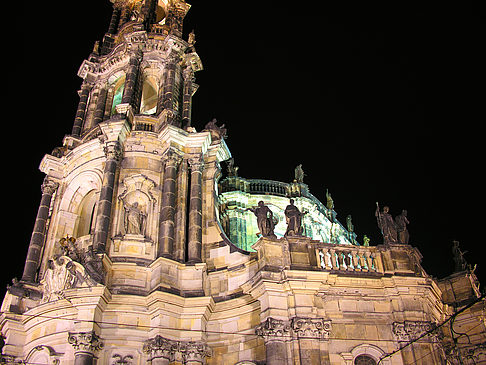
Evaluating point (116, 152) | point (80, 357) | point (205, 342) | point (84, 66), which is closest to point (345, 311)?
point (205, 342)

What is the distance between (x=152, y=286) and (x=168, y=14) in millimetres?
18422

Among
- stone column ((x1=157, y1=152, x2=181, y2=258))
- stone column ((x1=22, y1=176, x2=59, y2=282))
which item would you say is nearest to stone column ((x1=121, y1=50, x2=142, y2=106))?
stone column ((x1=157, y1=152, x2=181, y2=258))

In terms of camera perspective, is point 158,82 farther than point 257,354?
Yes

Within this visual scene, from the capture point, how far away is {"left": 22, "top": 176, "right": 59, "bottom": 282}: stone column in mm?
20223

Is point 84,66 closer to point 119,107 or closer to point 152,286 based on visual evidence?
point 119,107

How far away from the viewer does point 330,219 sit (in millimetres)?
33531

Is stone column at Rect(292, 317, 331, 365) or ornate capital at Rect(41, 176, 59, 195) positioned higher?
ornate capital at Rect(41, 176, 59, 195)

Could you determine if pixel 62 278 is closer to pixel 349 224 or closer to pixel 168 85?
pixel 168 85

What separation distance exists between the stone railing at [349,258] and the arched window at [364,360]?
2994 mm


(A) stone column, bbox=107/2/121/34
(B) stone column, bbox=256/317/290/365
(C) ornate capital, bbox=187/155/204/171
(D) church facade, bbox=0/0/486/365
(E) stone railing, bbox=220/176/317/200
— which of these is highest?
(A) stone column, bbox=107/2/121/34

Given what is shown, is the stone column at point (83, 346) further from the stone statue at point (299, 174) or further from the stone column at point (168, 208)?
the stone statue at point (299, 174)

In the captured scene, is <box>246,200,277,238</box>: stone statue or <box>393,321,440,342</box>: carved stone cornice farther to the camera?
<box>246,200,277,238</box>: stone statue

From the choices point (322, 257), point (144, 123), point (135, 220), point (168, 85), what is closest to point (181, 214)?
point (135, 220)

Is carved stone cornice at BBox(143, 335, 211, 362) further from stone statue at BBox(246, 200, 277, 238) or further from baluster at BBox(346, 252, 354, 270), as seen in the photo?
baluster at BBox(346, 252, 354, 270)
